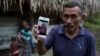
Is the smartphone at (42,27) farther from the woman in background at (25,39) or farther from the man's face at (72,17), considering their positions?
the woman in background at (25,39)

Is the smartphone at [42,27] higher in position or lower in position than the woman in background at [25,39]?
higher

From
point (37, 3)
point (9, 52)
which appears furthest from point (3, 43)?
point (37, 3)

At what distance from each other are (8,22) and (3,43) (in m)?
0.52

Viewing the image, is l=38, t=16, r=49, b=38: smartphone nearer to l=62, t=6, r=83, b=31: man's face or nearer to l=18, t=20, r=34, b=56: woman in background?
l=62, t=6, r=83, b=31: man's face

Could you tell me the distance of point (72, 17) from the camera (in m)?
3.04

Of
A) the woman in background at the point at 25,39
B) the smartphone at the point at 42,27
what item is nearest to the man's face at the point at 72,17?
the smartphone at the point at 42,27

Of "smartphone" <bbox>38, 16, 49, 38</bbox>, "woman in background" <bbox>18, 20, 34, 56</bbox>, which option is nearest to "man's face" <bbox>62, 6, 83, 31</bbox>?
"smartphone" <bbox>38, 16, 49, 38</bbox>

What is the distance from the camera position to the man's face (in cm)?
300

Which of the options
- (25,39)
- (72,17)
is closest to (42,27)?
(72,17)

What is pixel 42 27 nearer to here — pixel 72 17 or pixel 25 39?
pixel 72 17

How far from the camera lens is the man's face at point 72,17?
9.86 ft

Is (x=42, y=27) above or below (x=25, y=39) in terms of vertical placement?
above

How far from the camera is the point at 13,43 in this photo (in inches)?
299

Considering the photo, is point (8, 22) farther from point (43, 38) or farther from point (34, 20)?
point (43, 38)
